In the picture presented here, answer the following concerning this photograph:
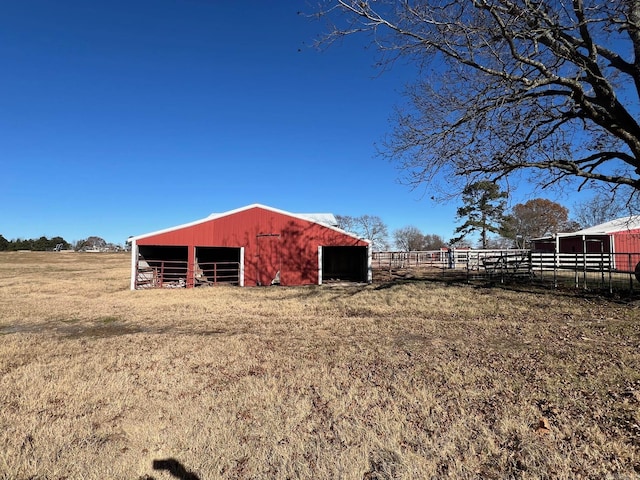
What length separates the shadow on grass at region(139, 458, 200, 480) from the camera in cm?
310

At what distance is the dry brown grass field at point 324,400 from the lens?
3.26m

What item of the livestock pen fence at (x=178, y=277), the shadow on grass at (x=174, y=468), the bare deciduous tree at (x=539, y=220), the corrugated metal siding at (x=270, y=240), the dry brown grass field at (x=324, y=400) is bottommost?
the shadow on grass at (x=174, y=468)

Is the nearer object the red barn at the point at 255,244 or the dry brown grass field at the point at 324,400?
the dry brown grass field at the point at 324,400

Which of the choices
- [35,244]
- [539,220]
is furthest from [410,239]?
[35,244]

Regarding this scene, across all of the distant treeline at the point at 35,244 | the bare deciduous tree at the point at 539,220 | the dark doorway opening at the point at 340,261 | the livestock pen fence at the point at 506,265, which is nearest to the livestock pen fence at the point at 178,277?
the dark doorway opening at the point at 340,261

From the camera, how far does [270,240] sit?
21.7 meters

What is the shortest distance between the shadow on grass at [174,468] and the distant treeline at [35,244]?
100 metres

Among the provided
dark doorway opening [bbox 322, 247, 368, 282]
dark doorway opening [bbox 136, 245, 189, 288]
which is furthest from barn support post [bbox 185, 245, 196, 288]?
Answer: dark doorway opening [bbox 322, 247, 368, 282]

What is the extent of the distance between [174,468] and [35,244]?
108 m

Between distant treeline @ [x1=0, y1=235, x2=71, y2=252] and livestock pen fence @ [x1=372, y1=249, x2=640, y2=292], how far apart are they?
283ft

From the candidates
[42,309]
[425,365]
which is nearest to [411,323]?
[425,365]

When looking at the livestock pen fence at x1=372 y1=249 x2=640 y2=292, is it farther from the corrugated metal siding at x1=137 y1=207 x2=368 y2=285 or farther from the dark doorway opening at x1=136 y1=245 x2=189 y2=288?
the dark doorway opening at x1=136 y1=245 x2=189 y2=288

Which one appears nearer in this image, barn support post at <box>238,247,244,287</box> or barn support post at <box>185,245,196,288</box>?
barn support post at <box>185,245,196,288</box>

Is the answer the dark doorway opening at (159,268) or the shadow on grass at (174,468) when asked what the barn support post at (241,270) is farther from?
the shadow on grass at (174,468)
